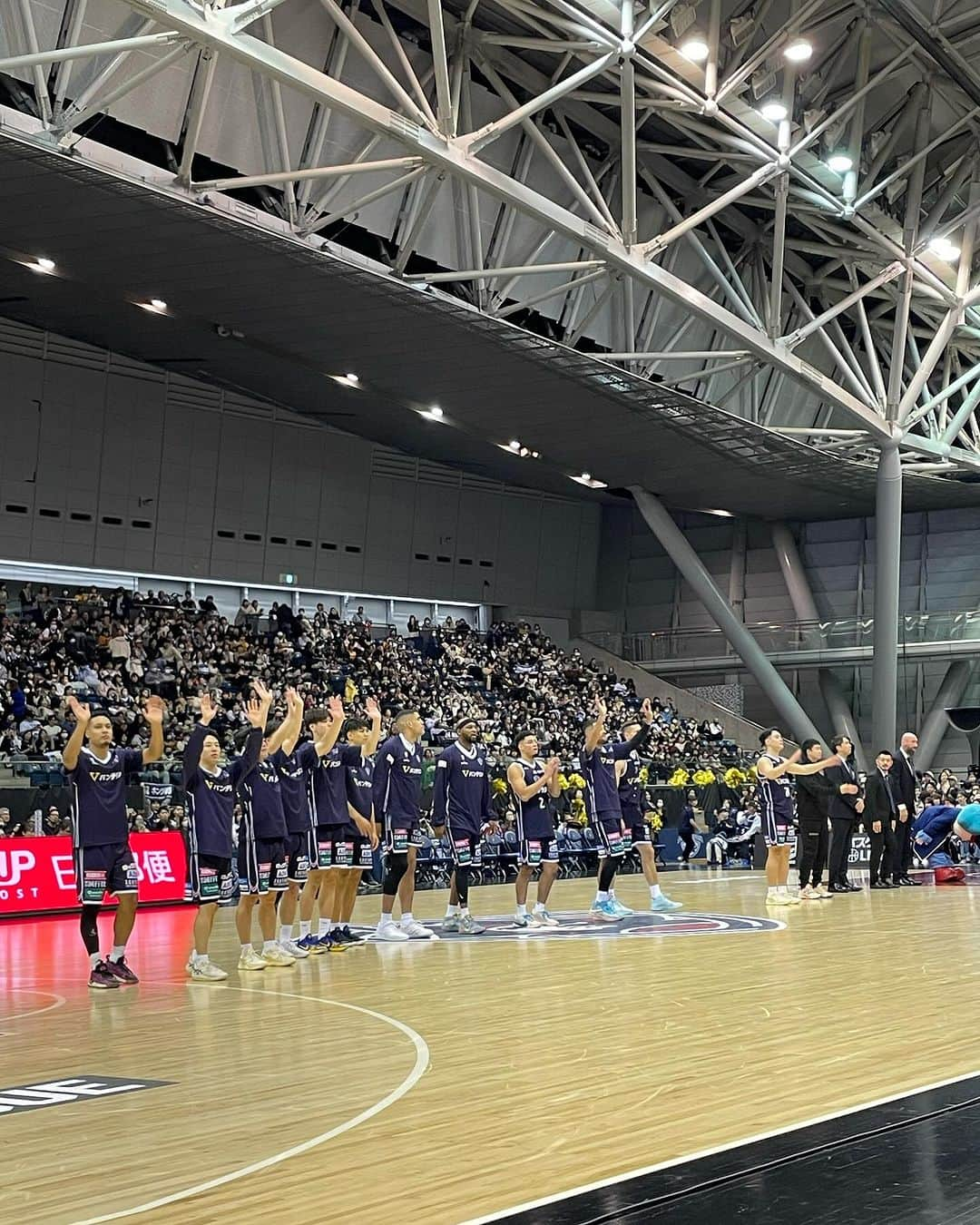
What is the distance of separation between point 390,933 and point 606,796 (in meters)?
3.12

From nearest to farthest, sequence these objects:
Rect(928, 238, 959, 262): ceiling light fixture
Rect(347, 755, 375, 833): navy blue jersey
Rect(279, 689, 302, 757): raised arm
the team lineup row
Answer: the team lineup row, Rect(279, 689, 302, 757): raised arm, Rect(347, 755, 375, 833): navy blue jersey, Rect(928, 238, 959, 262): ceiling light fixture

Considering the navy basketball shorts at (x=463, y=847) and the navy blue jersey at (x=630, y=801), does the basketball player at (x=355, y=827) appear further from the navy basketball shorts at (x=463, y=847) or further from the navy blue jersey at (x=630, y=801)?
the navy blue jersey at (x=630, y=801)

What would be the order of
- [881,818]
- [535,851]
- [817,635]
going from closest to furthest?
[535,851] < [881,818] < [817,635]

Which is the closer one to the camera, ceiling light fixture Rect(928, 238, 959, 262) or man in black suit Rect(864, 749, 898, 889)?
man in black suit Rect(864, 749, 898, 889)

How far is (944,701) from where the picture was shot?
45844 mm

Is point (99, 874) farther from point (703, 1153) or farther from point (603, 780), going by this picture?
point (703, 1153)

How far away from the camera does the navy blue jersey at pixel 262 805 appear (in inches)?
492

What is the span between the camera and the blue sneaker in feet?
45.1

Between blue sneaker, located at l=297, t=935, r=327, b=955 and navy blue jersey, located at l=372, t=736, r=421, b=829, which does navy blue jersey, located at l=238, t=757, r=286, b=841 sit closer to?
blue sneaker, located at l=297, t=935, r=327, b=955

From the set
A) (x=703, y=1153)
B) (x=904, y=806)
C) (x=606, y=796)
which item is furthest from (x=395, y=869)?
(x=904, y=806)

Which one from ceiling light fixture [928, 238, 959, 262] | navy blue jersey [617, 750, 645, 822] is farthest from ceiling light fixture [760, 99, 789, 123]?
navy blue jersey [617, 750, 645, 822]

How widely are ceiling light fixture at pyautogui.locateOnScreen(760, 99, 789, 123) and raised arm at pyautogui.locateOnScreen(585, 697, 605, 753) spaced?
13.0m

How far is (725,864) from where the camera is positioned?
30.6m

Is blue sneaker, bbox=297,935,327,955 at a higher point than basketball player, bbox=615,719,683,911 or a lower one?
lower
